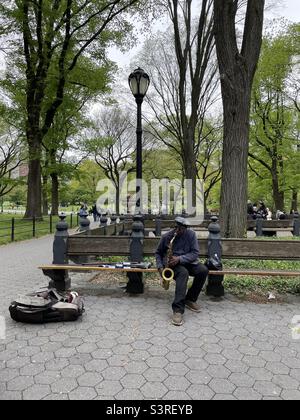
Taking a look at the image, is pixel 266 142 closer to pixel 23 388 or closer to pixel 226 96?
pixel 226 96

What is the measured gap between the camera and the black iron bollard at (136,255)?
5.61m

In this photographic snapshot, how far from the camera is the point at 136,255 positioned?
5.71 metres

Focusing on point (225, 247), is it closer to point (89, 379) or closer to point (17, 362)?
point (89, 379)

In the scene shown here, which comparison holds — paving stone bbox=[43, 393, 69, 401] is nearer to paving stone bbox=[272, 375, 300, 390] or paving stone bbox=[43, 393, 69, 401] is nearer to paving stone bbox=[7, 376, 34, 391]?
paving stone bbox=[7, 376, 34, 391]

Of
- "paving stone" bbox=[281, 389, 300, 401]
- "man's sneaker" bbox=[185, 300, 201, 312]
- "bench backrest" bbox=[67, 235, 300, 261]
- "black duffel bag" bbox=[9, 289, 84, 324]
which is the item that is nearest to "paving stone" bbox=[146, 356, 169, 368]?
"paving stone" bbox=[281, 389, 300, 401]

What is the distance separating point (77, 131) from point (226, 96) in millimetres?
21896

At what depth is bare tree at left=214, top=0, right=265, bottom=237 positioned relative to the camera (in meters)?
7.29

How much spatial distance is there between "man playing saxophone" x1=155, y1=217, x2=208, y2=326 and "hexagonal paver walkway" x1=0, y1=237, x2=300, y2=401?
0.35m

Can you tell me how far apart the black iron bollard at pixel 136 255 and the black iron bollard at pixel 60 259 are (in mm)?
1080

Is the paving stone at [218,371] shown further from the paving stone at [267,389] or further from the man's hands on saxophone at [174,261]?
the man's hands on saxophone at [174,261]

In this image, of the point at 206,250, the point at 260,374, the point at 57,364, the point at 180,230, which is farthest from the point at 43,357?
the point at 206,250

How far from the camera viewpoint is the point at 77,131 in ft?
90.2

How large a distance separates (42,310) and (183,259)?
1993mm
